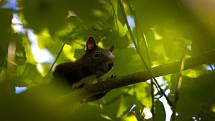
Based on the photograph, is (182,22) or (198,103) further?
(198,103)

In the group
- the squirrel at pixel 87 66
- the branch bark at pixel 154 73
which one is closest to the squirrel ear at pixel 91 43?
the squirrel at pixel 87 66

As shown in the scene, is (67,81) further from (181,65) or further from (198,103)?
(181,65)

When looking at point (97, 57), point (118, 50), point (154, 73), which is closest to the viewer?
point (154, 73)

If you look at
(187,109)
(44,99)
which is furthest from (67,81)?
(44,99)

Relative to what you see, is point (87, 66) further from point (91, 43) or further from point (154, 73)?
point (154, 73)

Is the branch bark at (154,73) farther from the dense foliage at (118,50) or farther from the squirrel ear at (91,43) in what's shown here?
the squirrel ear at (91,43)

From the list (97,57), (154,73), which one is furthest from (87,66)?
(154,73)
